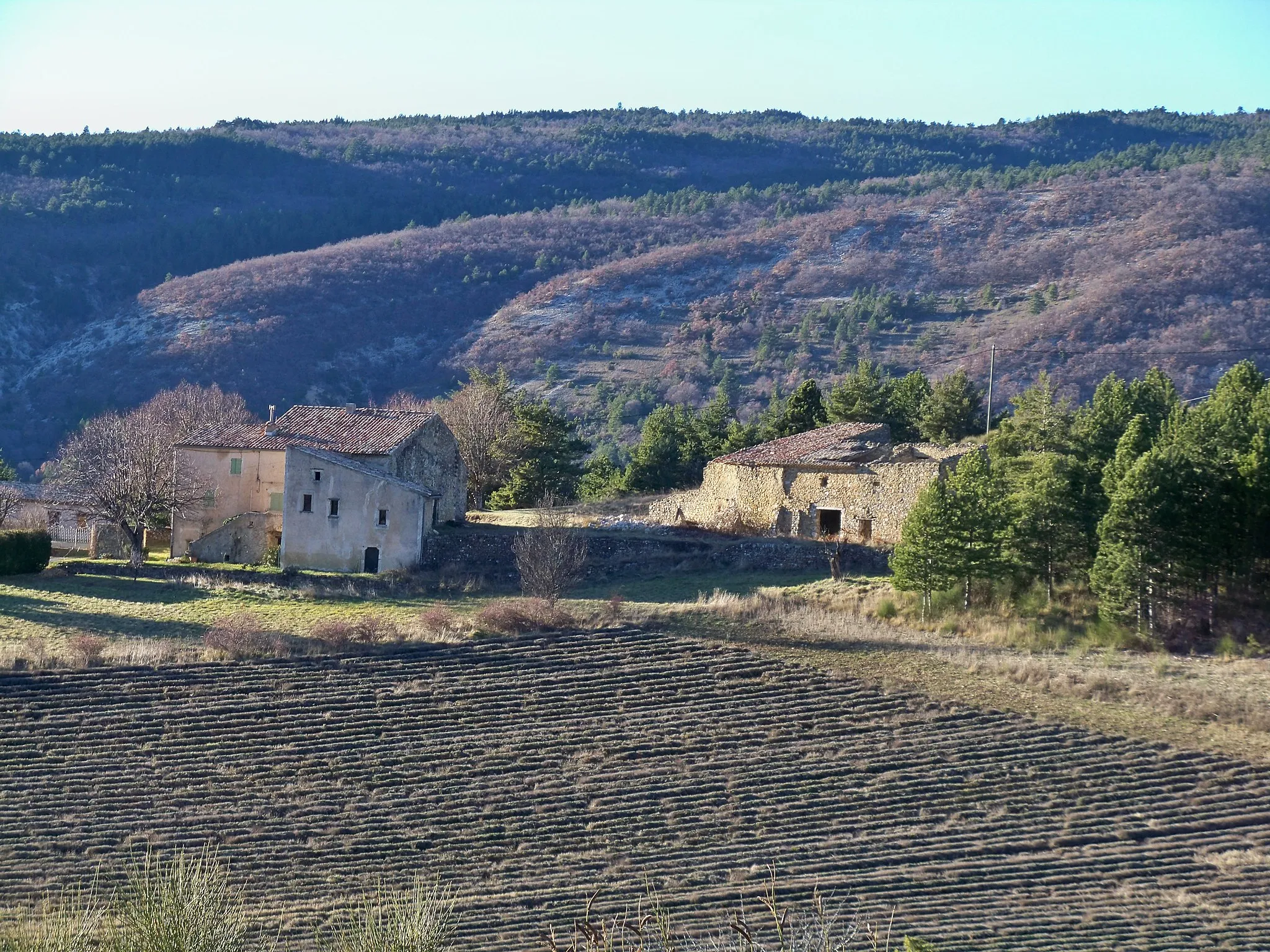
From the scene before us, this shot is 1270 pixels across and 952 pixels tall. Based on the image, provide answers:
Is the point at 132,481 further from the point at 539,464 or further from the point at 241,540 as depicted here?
the point at 539,464

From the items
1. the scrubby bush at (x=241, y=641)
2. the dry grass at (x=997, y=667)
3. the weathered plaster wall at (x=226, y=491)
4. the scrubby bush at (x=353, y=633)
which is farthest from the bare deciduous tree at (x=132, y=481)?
the dry grass at (x=997, y=667)

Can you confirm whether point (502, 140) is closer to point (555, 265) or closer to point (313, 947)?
point (555, 265)

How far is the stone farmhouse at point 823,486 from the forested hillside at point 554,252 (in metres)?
50.6

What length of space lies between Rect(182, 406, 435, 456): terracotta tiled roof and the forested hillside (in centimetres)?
5540

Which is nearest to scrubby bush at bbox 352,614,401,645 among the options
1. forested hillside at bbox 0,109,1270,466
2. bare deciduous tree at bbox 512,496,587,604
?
bare deciduous tree at bbox 512,496,587,604

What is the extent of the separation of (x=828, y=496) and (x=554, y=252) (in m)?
110

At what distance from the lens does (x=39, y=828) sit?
23.0m

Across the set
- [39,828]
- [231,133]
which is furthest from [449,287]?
[39,828]

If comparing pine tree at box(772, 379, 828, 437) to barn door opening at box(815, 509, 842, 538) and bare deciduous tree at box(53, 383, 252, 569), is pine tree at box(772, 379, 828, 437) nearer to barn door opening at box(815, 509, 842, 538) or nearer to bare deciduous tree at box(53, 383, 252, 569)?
barn door opening at box(815, 509, 842, 538)

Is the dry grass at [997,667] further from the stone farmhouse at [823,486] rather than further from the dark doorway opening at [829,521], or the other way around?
the dark doorway opening at [829,521]

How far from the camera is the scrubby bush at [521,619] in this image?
32625mm

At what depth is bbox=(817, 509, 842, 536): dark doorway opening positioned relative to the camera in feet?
137

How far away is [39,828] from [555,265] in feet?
407

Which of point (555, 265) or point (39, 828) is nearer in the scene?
point (39, 828)
